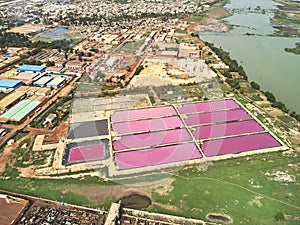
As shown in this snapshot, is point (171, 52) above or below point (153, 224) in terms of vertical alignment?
above

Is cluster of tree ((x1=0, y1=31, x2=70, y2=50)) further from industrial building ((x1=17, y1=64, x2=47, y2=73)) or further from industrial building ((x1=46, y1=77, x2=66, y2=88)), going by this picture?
industrial building ((x1=46, y1=77, x2=66, y2=88))

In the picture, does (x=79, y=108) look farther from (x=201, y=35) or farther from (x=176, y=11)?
(x=176, y=11)

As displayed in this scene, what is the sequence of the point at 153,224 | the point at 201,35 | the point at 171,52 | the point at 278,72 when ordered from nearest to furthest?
the point at 153,224 → the point at 278,72 → the point at 171,52 → the point at 201,35

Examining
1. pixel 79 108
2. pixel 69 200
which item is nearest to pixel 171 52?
pixel 79 108

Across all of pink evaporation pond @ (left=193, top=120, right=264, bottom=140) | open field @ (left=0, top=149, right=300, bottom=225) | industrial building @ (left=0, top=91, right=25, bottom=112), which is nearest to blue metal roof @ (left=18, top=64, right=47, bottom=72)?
industrial building @ (left=0, top=91, right=25, bottom=112)

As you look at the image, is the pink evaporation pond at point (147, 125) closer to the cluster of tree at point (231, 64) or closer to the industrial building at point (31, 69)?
the cluster of tree at point (231, 64)

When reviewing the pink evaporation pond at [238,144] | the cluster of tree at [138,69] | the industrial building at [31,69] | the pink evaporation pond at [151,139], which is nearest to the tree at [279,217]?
the pink evaporation pond at [238,144]

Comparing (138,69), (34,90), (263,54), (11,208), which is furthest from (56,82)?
(263,54)

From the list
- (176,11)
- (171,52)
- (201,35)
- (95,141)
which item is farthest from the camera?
(176,11)
